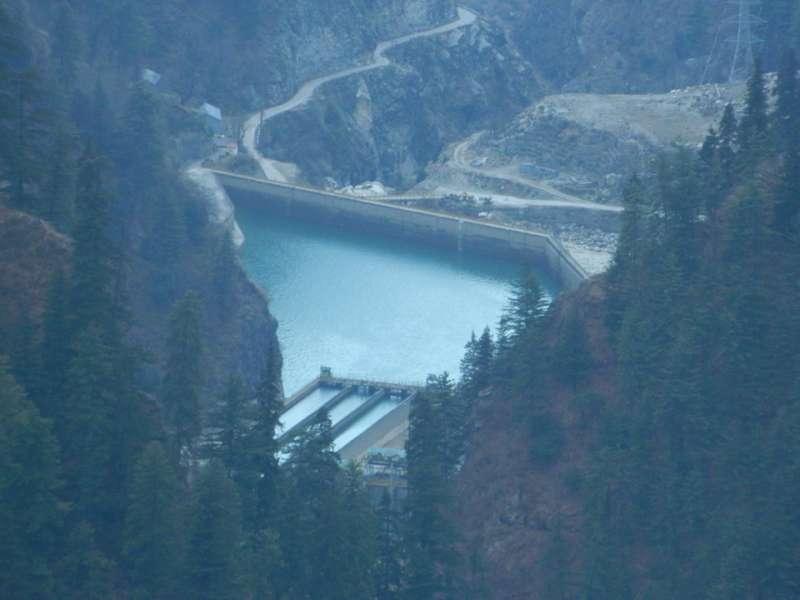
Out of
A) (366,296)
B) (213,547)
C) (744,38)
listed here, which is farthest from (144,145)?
(744,38)

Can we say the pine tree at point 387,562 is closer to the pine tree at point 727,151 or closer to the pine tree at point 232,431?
the pine tree at point 232,431

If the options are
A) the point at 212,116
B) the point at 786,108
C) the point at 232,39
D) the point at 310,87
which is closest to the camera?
the point at 786,108

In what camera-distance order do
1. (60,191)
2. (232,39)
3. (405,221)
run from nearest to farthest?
(60,191), (405,221), (232,39)

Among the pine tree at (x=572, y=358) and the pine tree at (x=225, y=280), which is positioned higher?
the pine tree at (x=572, y=358)

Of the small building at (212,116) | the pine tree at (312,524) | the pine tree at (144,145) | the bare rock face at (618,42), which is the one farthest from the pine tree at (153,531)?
the bare rock face at (618,42)

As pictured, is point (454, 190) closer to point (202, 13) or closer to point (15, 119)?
point (202, 13)

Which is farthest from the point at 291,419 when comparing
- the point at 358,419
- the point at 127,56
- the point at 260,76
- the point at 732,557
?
the point at 260,76

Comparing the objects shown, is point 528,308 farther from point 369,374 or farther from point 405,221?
Result: point 405,221

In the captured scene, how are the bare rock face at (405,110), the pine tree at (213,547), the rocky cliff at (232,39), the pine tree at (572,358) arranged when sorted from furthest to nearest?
the bare rock face at (405,110)
the rocky cliff at (232,39)
the pine tree at (572,358)
the pine tree at (213,547)
